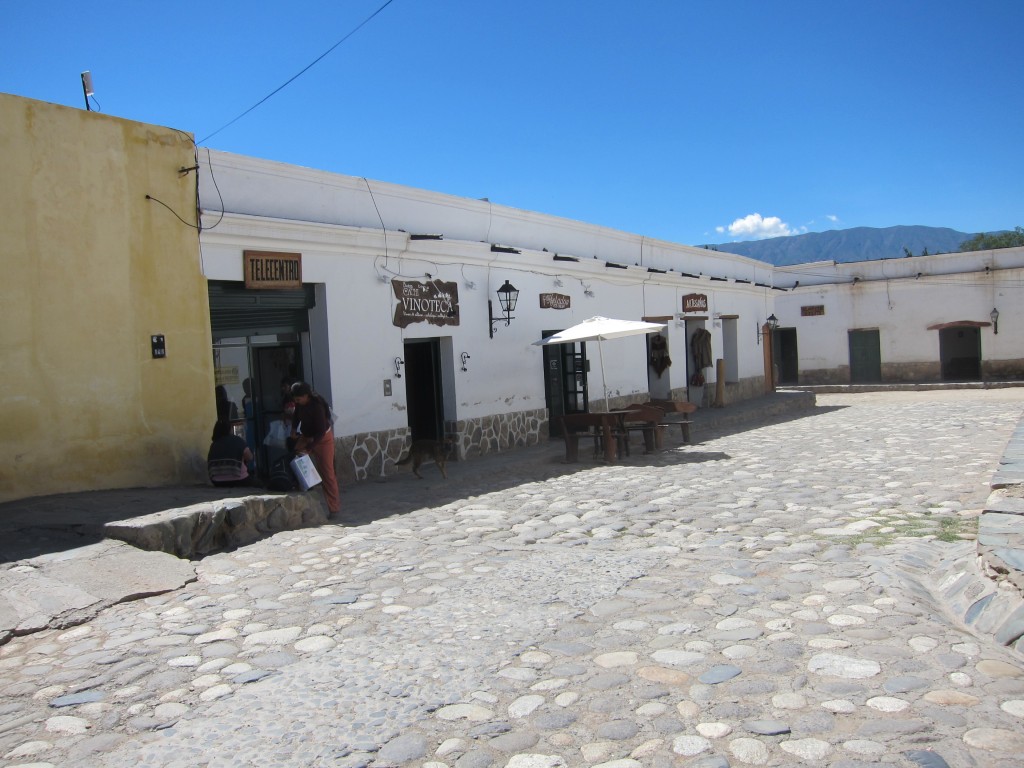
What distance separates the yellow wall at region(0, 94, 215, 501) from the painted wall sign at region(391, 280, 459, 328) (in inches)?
123

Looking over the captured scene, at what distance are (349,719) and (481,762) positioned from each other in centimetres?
70

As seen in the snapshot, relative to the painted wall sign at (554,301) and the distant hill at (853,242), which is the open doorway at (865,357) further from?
the distant hill at (853,242)

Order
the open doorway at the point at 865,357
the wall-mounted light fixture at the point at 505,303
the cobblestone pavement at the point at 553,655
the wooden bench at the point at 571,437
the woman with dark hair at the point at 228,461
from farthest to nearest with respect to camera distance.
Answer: the open doorway at the point at 865,357, the wall-mounted light fixture at the point at 505,303, the wooden bench at the point at 571,437, the woman with dark hair at the point at 228,461, the cobblestone pavement at the point at 553,655

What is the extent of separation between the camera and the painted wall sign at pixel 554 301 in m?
14.9

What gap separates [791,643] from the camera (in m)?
4.16

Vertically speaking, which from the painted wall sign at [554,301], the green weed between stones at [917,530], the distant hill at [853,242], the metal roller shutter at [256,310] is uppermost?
the distant hill at [853,242]

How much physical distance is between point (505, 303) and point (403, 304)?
2419 mm

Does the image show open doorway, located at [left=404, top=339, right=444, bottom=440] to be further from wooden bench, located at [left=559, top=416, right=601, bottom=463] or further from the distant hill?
the distant hill

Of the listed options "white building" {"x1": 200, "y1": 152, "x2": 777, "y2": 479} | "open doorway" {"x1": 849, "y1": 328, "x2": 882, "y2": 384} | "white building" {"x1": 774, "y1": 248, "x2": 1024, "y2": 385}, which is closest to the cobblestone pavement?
"white building" {"x1": 200, "y1": 152, "x2": 777, "y2": 479}

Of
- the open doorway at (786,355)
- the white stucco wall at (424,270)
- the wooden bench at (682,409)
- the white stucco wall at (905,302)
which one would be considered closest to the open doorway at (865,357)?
the white stucco wall at (905,302)

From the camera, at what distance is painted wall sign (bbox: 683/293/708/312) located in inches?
800

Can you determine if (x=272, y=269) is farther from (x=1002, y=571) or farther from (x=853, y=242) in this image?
(x=853, y=242)

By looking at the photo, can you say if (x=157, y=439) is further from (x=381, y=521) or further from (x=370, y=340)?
(x=370, y=340)

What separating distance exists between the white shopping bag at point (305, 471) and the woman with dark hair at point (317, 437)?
40 cm
